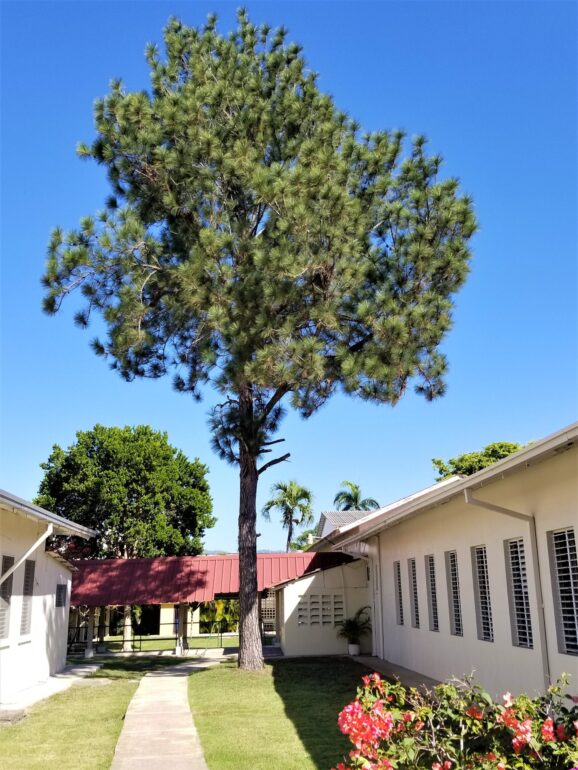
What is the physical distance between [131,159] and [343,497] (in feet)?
115

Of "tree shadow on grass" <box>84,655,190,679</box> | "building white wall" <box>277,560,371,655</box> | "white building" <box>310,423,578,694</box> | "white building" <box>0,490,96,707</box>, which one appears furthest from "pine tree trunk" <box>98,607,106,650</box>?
"white building" <box>310,423,578,694</box>

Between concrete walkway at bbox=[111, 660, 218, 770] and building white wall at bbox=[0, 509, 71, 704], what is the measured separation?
209 centimetres

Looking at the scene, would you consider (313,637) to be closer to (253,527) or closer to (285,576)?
(285,576)

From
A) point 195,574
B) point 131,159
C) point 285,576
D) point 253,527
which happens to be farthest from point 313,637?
point 131,159

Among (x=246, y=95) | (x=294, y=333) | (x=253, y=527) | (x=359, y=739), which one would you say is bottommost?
(x=359, y=739)

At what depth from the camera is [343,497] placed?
45.3 meters

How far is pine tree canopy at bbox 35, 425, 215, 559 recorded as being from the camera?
2738cm

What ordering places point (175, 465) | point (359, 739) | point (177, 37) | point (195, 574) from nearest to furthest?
point (359, 739), point (177, 37), point (195, 574), point (175, 465)

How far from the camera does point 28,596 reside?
1230 cm

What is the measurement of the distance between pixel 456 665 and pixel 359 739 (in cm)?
749

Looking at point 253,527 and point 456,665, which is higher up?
point 253,527

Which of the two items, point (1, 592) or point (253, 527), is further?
point (253, 527)

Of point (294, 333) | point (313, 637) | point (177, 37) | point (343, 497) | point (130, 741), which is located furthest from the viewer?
point (343, 497)

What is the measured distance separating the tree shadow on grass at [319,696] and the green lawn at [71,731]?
2.24m
